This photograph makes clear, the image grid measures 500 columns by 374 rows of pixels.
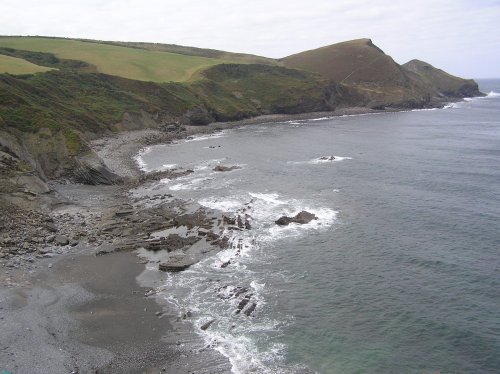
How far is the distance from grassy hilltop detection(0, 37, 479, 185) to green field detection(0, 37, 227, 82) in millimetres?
369

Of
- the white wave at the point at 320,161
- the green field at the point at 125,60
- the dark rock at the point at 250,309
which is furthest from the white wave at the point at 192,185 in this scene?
the green field at the point at 125,60

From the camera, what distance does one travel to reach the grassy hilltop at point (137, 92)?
64.3 meters

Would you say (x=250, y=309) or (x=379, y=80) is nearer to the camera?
(x=250, y=309)

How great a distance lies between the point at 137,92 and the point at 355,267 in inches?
3927

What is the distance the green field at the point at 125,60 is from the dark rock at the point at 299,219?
327 feet

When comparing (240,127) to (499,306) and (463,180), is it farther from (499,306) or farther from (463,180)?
(499,306)

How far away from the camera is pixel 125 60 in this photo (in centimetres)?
14875

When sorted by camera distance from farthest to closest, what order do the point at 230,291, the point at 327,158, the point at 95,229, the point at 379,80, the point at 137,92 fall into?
the point at 379,80
the point at 137,92
the point at 327,158
the point at 95,229
the point at 230,291

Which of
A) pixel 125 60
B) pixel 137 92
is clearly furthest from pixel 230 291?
pixel 125 60

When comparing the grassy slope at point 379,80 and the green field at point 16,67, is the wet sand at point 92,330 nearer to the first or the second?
the green field at point 16,67

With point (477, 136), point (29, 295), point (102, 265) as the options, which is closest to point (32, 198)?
point (102, 265)

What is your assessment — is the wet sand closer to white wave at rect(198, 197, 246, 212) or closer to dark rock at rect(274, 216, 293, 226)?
dark rock at rect(274, 216, 293, 226)

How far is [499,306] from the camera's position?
99.9ft

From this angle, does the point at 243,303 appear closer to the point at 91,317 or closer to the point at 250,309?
the point at 250,309
